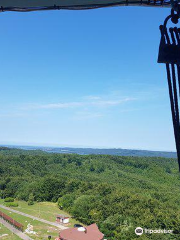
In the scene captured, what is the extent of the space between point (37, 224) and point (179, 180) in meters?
36.4

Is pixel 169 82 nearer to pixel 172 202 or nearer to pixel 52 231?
pixel 52 231

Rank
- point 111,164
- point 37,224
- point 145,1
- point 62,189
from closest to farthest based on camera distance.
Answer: point 145,1 → point 37,224 → point 62,189 → point 111,164

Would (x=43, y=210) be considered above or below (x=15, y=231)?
below

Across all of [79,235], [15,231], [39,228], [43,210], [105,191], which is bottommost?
[43,210]

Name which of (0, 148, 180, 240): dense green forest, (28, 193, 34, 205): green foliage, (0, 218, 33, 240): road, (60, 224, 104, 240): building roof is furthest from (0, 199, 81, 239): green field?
(60, 224, 104, 240): building roof

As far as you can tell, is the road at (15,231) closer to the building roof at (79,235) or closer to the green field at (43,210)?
the green field at (43,210)

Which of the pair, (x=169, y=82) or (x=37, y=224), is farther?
(x=37, y=224)

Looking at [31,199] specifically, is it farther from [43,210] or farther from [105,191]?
[105,191]

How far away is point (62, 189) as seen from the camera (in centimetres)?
3616

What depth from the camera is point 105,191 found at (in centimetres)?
3139

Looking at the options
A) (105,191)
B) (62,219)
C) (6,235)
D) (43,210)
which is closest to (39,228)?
(62,219)

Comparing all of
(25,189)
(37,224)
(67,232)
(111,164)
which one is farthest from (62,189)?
(111,164)

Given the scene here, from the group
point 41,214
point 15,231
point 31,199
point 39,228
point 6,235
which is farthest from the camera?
point 31,199

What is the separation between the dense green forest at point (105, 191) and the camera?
22.2m
